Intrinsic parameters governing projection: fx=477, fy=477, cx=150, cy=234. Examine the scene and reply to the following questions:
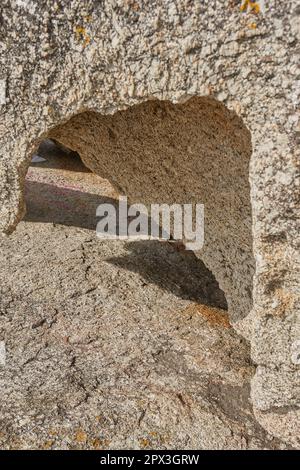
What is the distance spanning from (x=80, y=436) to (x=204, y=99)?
1803 mm

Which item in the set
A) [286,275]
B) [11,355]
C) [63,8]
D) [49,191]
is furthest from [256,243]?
[49,191]

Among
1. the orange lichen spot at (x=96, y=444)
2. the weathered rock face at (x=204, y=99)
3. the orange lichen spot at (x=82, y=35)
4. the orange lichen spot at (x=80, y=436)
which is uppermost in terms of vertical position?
the orange lichen spot at (x=82, y=35)

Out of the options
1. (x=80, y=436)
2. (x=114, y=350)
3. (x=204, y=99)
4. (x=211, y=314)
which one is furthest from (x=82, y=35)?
(x=211, y=314)

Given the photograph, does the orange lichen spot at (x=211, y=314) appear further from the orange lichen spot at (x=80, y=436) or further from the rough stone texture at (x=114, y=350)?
the orange lichen spot at (x=80, y=436)

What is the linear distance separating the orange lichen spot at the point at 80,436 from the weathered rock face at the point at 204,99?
3.03 ft

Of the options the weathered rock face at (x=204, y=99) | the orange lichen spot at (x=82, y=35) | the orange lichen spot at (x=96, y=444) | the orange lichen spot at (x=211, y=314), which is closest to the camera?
the weathered rock face at (x=204, y=99)

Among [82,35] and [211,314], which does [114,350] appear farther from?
[82,35]

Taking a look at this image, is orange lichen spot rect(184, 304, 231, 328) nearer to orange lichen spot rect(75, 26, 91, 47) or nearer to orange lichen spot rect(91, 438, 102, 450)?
orange lichen spot rect(91, 438, 102, 450)

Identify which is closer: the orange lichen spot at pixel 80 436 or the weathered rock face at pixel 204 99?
the weathered rock face at pixel 204 99

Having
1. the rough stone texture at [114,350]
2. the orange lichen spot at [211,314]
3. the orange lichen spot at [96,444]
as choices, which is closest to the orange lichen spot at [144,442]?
the rough stone texture at [114,350]

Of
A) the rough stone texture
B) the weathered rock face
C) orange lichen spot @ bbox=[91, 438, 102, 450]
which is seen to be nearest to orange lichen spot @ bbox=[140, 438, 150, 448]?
the rough stone texture

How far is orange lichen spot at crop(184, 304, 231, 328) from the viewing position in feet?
10.9

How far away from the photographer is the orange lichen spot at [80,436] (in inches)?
93.2
